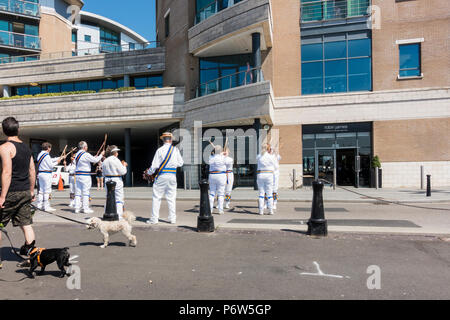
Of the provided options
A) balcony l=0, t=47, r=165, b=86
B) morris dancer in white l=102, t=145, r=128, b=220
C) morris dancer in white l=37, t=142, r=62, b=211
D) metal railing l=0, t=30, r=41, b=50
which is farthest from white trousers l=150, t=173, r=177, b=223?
metal railing l=0, t=30, r=41, b=50

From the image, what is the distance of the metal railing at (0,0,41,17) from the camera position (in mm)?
28375

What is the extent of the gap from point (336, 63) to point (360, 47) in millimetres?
1548

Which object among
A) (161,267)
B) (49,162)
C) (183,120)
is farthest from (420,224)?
(183,120)

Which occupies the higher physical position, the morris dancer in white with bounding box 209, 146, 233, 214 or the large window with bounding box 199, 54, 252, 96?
the large window with bounding box 199, 54, 252, 96

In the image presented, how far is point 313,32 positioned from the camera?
56.7ft

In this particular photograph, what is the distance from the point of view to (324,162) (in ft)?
57.0

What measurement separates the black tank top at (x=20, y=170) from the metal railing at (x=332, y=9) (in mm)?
17521

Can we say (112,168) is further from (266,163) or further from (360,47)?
(360,47)

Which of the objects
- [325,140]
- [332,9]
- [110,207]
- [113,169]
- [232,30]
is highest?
[332,9]

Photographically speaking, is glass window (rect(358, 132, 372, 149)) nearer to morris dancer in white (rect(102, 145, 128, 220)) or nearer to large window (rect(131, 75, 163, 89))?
morris dancer in white (rect(102, 145, 128, 220))

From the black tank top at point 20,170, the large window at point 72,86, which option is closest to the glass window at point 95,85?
the large window at point 72,86

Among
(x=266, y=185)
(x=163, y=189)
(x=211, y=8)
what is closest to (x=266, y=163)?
(x=266, y=185)

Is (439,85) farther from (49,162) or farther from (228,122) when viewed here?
(49,162)

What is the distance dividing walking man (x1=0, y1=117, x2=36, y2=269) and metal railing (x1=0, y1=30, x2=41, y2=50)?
32.0 meters
